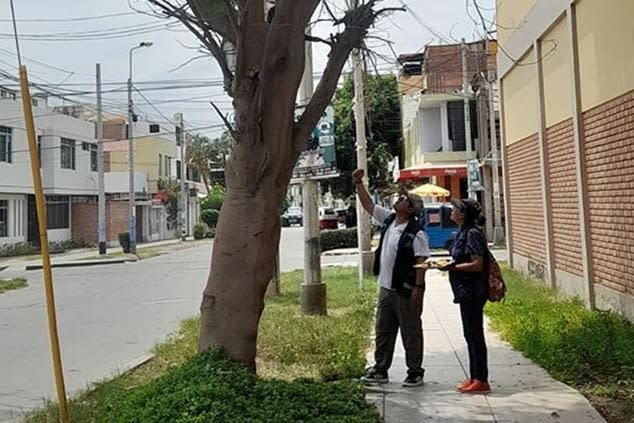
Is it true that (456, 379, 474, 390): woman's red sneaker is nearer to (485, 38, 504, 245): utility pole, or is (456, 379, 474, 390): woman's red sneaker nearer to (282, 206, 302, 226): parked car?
(485, 38, 504, 245): utility pole

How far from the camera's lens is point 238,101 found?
546 cm

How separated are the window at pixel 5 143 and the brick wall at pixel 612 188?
31929 mm

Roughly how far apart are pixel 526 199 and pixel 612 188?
5698 mm

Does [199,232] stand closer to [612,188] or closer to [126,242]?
[126,242]

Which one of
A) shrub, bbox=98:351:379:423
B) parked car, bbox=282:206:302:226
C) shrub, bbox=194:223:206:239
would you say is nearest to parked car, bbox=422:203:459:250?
shrub, bbox=98:351:379:423

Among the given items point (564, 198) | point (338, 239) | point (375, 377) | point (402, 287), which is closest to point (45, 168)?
point (338, 239)

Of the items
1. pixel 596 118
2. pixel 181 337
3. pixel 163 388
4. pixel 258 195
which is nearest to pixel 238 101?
pixel 258 195

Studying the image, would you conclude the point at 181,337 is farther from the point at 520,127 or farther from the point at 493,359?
the point at 520,127

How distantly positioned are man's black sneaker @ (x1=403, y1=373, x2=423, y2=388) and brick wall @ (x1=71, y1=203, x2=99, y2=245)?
1563 inches

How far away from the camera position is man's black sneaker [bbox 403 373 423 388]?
21.5 ft

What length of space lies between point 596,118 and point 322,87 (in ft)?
18.4

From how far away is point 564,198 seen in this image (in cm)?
1185

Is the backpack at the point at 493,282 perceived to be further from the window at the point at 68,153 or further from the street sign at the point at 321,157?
the window at the point at 68,153

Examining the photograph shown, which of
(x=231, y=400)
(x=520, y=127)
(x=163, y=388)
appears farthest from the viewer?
(x=520, y=127)
